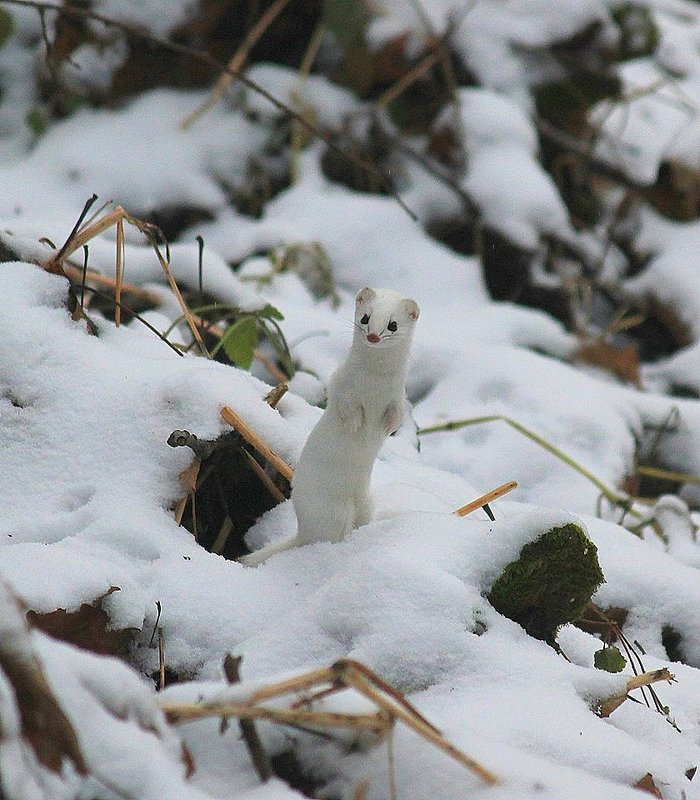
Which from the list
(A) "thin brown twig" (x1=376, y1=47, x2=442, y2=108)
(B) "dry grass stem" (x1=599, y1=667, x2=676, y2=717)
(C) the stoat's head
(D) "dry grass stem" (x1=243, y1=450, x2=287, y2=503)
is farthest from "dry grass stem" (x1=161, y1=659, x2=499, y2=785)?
(A) "thin brown twig" (x1=376, y1=47, x2=442, y2=108)

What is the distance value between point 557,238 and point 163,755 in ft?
9.95

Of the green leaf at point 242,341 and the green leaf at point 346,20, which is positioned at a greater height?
the green leaf at point 346,20

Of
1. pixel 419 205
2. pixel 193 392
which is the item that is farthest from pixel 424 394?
pixel 193 392

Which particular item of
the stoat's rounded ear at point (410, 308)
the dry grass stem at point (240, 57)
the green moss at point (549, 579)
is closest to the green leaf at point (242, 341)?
the stoat's rounded ear at point (410, 308)

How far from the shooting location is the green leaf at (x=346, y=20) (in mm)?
3629

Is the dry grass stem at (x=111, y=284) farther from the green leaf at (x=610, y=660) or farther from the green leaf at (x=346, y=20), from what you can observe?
the green leaf at (x=346, y=20)

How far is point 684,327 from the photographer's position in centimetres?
372

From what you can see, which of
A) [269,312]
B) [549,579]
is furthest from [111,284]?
[549,579]

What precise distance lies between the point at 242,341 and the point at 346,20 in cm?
202

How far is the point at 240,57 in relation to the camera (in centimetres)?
364

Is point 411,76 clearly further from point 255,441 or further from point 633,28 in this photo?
point 255,441

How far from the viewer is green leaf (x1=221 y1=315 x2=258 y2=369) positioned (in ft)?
6.73

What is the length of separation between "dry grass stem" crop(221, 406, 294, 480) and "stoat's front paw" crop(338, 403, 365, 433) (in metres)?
0.20

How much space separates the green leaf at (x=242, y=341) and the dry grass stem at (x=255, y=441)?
0.96ft
